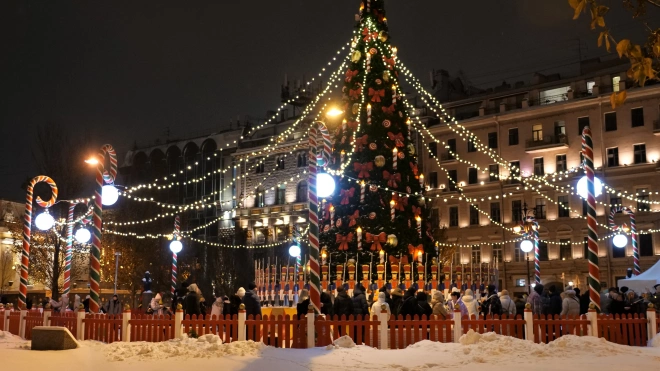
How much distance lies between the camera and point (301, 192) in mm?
61656

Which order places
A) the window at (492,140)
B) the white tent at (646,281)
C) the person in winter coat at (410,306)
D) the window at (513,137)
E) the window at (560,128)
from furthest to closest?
the window at (492,140), the window at (513,137), the window at (560,128), the white tent at (646,281), the person in winter coat at (410,306)

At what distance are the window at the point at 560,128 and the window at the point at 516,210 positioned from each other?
214 inches

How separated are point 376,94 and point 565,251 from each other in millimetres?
27108

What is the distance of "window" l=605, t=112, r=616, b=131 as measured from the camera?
156 feet

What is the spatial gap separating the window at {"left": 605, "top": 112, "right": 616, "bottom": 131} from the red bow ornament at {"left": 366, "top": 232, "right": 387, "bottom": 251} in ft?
90.2

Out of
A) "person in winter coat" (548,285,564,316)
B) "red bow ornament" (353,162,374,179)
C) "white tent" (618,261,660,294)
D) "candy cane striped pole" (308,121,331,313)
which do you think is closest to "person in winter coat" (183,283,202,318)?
"candy cane striped pole" (308,121,331,313)

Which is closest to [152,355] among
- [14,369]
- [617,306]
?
[14,369]

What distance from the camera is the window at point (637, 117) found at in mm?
46469

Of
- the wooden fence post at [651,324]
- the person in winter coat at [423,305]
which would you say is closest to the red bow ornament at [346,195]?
the person in winter coat at [423,305]

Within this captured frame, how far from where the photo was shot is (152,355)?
44.3 feet

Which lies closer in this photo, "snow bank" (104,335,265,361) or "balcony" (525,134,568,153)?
"snow bank" (104,335,265,361)

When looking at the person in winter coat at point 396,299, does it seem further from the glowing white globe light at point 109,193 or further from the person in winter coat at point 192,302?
the glowing white globe light at point 109,193

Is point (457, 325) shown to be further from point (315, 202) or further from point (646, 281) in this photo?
point (646, 281)

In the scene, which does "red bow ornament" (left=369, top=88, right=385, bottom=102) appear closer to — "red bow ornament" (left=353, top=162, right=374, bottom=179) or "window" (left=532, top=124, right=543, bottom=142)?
"red bow ornament" (left=353, top=162, right=374, bottom=179)
